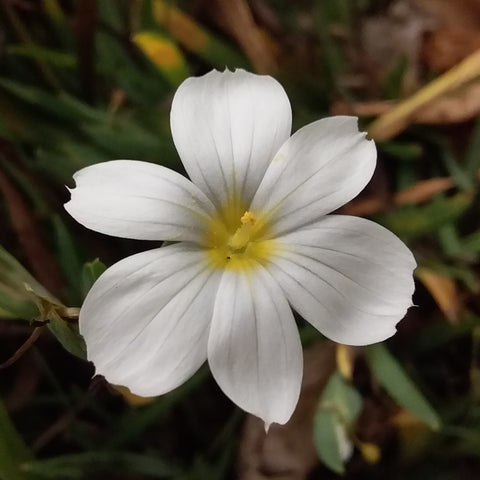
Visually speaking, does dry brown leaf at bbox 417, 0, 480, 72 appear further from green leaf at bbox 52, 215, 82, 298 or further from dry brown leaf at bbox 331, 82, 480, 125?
green leaf at bbox 52, 215, 82, 298

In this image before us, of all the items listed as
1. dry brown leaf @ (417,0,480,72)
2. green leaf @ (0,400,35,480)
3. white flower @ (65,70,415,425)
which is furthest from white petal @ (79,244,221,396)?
dry brown leaf @ (417,0,480,72)

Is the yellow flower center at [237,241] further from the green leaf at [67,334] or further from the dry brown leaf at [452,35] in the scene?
the dry brown leaf at [452,35]

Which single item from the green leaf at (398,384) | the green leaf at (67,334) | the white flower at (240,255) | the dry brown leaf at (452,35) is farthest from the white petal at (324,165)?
the dry brown leaf at (452,35)

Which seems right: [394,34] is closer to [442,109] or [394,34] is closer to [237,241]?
[442,109]

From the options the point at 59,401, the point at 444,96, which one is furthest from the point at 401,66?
the point at 59,401

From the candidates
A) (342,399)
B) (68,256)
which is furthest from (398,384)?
(68,256)
